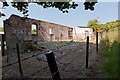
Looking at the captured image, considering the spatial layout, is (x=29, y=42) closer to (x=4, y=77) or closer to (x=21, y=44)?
(x=21, y=44)

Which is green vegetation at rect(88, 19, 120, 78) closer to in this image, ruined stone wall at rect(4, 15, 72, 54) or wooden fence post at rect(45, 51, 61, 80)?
wooden fence post at rect(45, 51, 61, 80)

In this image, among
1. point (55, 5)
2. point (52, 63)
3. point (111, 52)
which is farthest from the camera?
point (111, 52)

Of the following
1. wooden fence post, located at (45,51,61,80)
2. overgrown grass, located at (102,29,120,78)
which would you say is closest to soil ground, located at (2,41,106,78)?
overgrown grass, located at (102,29,120,78)

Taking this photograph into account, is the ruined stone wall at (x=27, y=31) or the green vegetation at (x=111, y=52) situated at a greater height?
the ruined stone wall at (x=27, y=31)

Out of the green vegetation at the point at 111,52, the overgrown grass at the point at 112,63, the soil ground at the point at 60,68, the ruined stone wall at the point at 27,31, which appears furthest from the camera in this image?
the ruined stone wall at the point at 27,31

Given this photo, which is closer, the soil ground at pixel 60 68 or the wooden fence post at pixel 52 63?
the wooden fence post at pixel 52 63

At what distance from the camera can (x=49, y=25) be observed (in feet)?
47.4

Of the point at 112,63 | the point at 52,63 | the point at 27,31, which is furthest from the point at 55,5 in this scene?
the point at 27,31

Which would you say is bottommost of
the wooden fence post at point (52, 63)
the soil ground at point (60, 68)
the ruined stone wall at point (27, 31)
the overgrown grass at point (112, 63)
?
the soil ground at point (60, 68)

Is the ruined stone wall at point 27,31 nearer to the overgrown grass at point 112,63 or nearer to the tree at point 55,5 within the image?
the tree at point 55,5

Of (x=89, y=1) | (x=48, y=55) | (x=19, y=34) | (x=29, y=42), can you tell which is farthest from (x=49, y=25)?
(x=48, y=55)

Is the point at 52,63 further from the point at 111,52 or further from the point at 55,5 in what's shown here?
the point at 111,52

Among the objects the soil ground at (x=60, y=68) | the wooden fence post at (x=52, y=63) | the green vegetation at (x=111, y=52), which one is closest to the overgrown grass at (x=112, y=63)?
the green vegetation at (x=111, y=52)

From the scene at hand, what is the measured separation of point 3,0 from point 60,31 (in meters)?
15.3
